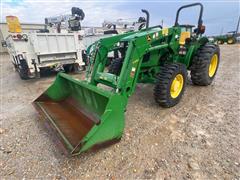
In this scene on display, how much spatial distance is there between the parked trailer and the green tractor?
3.21 metres

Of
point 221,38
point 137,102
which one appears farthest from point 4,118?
point 221,38

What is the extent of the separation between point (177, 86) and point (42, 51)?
499cm

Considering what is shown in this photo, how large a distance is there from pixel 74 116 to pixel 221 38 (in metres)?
26.4

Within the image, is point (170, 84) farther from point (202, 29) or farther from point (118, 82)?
point (202, 29)

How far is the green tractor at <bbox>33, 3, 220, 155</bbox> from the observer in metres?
2.14

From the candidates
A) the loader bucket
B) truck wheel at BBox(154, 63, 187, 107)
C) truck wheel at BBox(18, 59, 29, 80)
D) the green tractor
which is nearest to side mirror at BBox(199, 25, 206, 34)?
the green tractor

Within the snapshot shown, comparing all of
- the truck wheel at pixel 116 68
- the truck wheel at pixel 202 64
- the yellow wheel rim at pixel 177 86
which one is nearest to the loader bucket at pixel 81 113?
the truck wheel at pixel 116 68

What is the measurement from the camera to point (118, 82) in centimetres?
256

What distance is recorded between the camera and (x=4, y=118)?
3527 millimetres

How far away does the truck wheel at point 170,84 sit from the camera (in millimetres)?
3133

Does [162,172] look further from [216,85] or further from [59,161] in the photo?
[216,85]

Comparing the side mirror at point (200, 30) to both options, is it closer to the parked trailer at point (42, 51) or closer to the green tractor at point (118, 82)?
the green tractor at point (118, 82)

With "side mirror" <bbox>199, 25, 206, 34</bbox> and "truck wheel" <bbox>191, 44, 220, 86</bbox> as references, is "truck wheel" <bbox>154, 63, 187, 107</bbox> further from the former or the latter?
"side mirror" <bbox>199, 25, 206, 34</bbox>

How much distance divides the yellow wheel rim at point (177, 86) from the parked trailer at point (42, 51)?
4.83 m
